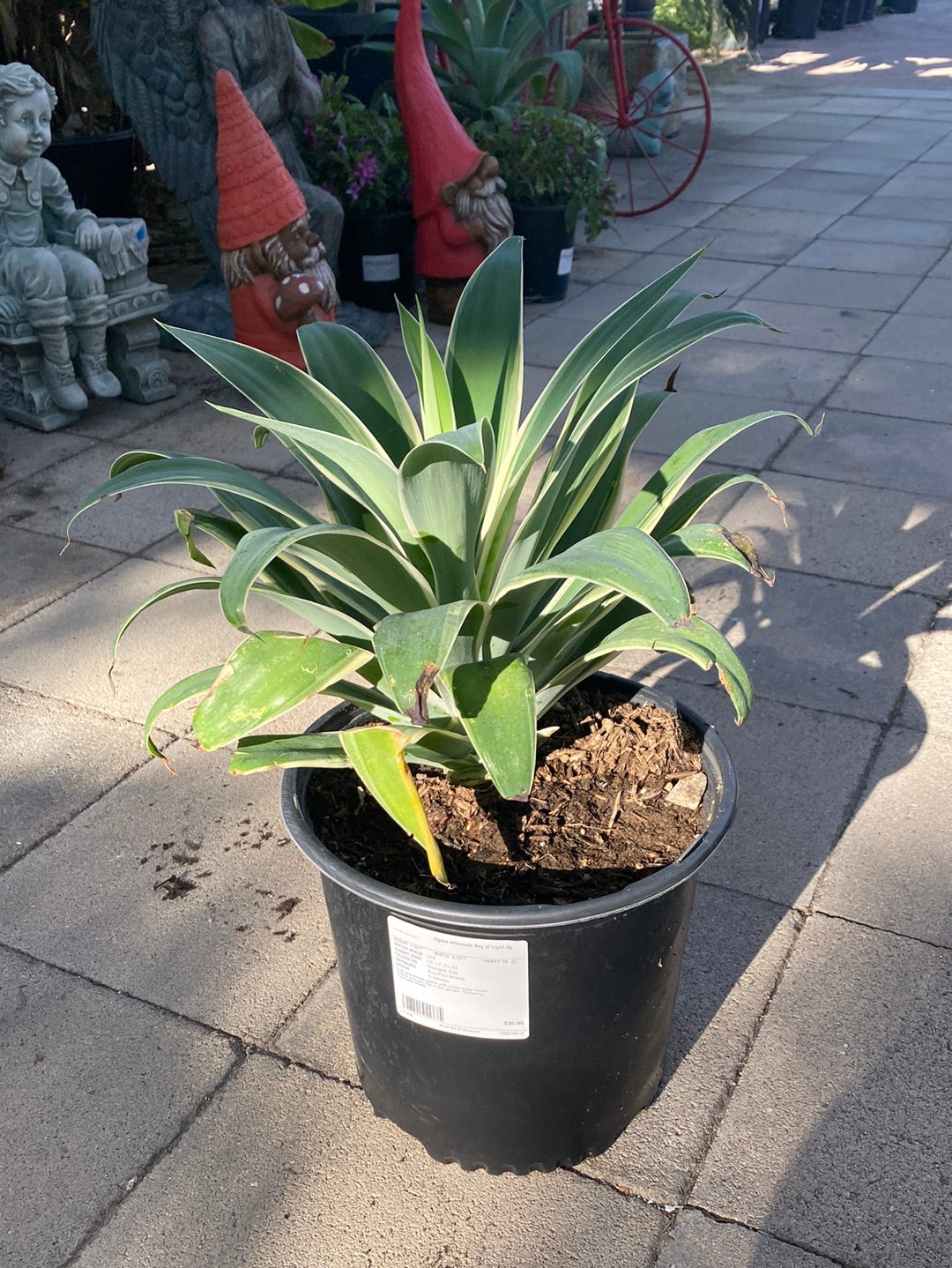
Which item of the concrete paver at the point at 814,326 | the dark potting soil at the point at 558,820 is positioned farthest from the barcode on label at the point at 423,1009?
the concrete paver at the point at 814,326

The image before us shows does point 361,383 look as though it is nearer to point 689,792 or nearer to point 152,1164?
point 689,792

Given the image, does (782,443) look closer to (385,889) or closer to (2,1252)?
(385,889)

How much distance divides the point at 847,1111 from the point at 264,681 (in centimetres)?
121

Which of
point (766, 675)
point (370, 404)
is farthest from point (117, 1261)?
point (766, 675)

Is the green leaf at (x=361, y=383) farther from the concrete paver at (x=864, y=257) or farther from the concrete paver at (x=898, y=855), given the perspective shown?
the concrete paver at (x=864, y=257)

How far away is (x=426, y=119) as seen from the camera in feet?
16.8

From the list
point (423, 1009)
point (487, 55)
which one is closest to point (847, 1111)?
point (423, 1009)

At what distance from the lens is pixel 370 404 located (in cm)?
169

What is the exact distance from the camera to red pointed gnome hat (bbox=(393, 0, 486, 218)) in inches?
201

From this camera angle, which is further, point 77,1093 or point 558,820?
point 77,1093

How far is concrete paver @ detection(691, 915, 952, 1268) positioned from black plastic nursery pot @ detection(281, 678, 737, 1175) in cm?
21

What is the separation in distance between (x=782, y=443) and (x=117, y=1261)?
336 cm

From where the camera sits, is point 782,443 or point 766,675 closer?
point 766,675

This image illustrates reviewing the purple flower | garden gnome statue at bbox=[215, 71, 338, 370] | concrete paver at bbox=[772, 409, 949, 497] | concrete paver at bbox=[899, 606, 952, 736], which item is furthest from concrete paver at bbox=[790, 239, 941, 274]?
concrete paver at bbox=[899, 606, 952, 736]
